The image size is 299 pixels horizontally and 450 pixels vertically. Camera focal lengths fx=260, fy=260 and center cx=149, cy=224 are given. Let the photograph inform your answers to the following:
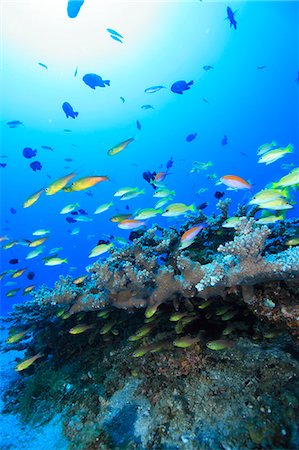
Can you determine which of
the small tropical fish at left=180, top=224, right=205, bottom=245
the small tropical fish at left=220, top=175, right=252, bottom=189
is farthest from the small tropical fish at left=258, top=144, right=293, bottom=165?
the small tropical fish at left=180, top=224, right=205, bottom=245

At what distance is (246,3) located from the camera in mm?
39875

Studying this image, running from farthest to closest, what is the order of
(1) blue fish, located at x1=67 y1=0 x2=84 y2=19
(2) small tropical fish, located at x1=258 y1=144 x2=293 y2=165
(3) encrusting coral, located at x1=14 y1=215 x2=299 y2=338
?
(1) blue fish, located at x1=67 y1=0 x2=84 y2=19, (2) small tropical fish, located at x1=258 y1=144 x2=293 y2=165, (3) encrusting coral, located at x1=14 y1=215 x2=299 y2=338

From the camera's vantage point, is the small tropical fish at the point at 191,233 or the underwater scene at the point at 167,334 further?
the small tropical fish at the point at 191,233

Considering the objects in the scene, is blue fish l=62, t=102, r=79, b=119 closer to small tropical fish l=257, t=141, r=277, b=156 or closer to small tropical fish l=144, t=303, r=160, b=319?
small tropical fish l=257, t=141, r=277, b=156

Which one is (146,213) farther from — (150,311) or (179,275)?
(150,311)

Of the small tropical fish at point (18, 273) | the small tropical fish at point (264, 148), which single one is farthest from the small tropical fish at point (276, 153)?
the small tropical fish at point (18, 273)

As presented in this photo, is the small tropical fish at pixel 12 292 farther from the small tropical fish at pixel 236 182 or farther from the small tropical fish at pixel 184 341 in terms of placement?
the small tropical fish at pixel 236 182

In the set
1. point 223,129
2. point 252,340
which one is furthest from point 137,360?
point 223,129

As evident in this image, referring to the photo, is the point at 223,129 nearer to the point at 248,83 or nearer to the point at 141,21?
the point at 248,83

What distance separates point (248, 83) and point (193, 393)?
6974 cm

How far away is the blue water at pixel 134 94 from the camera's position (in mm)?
37625

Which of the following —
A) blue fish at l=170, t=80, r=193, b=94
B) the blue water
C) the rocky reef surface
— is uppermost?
the blue water

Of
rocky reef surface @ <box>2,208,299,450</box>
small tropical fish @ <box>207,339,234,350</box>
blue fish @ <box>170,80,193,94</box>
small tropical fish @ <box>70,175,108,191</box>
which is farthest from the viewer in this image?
blue fish @ <box>170,80,193,94</box>

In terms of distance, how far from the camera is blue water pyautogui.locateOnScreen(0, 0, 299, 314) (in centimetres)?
3762
